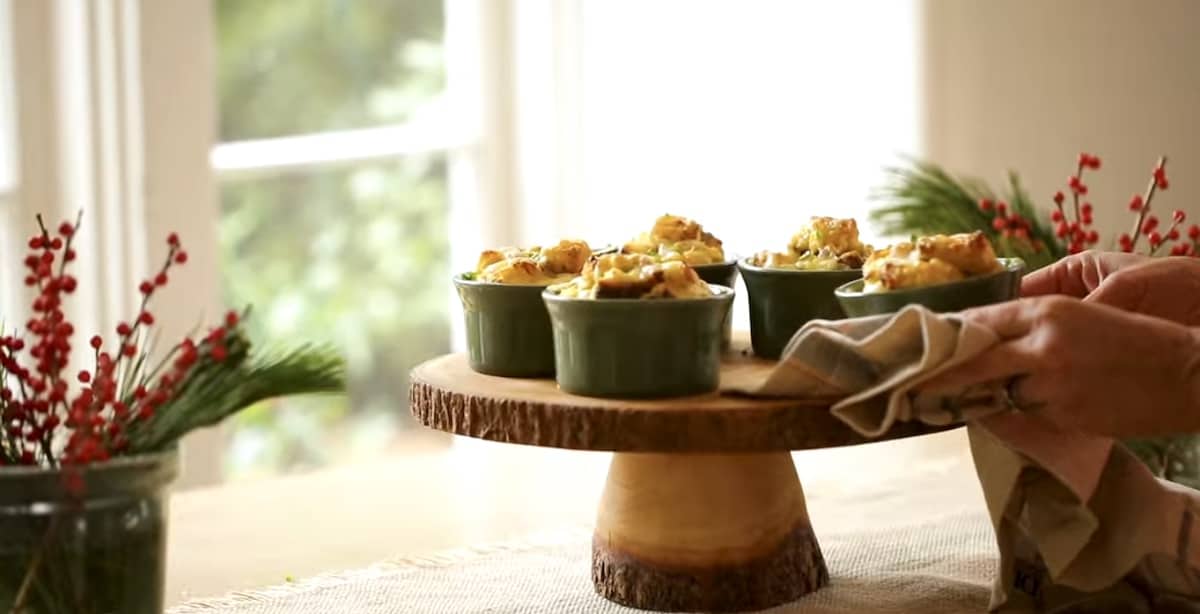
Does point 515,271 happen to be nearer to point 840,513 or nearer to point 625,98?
point 840,513

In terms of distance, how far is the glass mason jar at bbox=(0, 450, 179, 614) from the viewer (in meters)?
0.99

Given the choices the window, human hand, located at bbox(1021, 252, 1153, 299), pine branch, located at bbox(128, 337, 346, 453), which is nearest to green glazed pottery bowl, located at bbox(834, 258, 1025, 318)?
human hand, located at bbox(1021, 252, 1153, 299)

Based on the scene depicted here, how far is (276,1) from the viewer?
2275 millimetres

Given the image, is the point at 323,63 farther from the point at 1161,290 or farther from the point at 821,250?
the point at 1161,290

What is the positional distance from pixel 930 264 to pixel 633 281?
0.20 m

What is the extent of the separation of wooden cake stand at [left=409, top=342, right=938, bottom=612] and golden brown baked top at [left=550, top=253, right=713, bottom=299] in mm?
68

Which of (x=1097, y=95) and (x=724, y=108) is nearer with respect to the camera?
(x=1097, y=95)

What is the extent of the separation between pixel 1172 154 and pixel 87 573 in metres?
1.47

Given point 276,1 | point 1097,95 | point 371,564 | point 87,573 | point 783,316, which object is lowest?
point 371,564

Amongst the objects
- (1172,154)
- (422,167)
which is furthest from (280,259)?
(1172,154)

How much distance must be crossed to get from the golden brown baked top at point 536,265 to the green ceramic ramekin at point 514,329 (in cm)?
1

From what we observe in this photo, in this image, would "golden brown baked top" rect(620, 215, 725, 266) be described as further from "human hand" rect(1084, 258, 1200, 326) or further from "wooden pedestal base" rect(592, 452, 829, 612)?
"human hand" rect(1084, 258, 1200, 326)

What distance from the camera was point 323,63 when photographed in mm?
2369

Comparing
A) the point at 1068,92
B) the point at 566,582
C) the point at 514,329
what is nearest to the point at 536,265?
the point at 514,329
